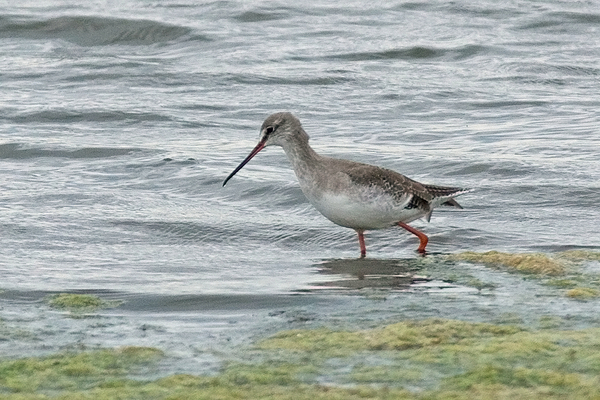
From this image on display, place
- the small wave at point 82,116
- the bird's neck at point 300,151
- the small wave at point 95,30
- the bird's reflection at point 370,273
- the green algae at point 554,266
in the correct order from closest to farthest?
1. the green algae at point 554,266
2. the bird's reflection at point 370,273
3. the bird's neck at point 300,151
4. the small wave at point 82,116
5. the small wave at point 95,30

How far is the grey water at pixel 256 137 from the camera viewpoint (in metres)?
6.65

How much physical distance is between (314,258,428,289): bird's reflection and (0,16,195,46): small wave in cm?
943

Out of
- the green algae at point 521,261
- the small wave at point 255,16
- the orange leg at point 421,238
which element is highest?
the small wave at point 255,16

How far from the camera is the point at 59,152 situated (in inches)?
410

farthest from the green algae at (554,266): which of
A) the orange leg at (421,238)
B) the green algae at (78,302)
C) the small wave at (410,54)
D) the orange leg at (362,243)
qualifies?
the small wave at (410,54)

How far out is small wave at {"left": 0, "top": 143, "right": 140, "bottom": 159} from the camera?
34.0 ft

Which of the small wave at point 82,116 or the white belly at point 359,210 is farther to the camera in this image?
the small wave at point 82,116

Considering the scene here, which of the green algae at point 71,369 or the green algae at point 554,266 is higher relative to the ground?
the green algae at point 71,369

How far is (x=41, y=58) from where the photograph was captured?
48.5 feet

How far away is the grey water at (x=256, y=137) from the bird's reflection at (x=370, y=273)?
19 cm

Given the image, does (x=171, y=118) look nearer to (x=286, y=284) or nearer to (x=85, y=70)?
(x=85, y=70)

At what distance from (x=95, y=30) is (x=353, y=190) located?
9.91 meters

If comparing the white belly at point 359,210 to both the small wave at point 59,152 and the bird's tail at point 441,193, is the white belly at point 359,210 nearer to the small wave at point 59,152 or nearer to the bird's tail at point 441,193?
the bird's tail at point 441,193

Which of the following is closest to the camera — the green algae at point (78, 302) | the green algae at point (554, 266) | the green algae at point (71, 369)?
the green algae at point (71, 369)
